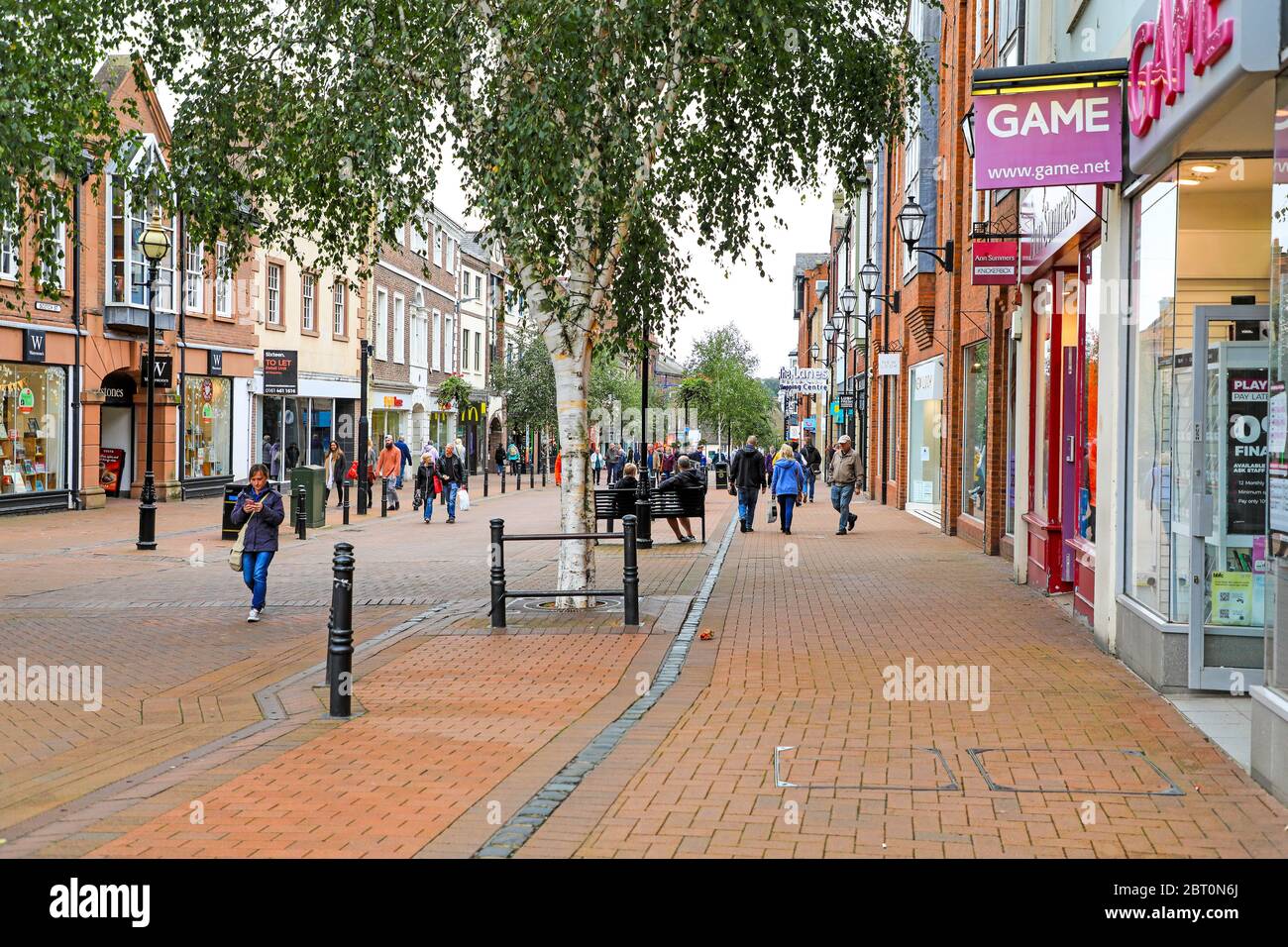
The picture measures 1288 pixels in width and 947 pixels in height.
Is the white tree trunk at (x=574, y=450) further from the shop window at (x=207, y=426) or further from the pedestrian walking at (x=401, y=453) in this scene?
the shop window at (x=207, y=426)

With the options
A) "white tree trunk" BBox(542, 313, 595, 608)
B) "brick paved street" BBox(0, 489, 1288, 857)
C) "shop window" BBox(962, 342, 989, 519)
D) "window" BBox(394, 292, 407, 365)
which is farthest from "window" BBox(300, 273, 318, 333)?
"white tree trunk" BBox(542, 313, 595, 608)

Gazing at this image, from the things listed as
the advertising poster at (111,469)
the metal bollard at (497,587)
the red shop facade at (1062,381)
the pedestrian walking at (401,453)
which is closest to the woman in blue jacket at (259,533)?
the metal bollard at (497,587)

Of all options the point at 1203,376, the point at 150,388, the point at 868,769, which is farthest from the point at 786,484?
the point at 868,769

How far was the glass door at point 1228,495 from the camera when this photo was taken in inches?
305

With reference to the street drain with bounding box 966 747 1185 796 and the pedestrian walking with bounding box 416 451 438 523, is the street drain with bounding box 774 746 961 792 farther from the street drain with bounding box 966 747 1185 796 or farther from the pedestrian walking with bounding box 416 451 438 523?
the pedestrian walking with bounding box 416 451 438 523

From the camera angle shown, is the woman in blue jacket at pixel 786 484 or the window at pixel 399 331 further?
the window at pixel 399 331

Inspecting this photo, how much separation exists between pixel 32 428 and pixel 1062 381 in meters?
20.7

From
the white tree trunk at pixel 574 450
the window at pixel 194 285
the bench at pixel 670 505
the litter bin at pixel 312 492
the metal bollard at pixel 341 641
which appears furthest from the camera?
the window at pixel 194 285

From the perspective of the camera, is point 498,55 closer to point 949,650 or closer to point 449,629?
point 449,629

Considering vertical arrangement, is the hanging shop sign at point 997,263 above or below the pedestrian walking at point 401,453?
above

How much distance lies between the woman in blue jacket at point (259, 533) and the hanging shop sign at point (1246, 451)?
803 centimetres

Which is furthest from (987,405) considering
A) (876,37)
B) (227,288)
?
(227,288)

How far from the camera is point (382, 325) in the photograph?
48.2m

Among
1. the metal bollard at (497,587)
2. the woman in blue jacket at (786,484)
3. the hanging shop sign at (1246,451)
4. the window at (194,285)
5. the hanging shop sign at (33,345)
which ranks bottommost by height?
the metal bollard at (497,587)
